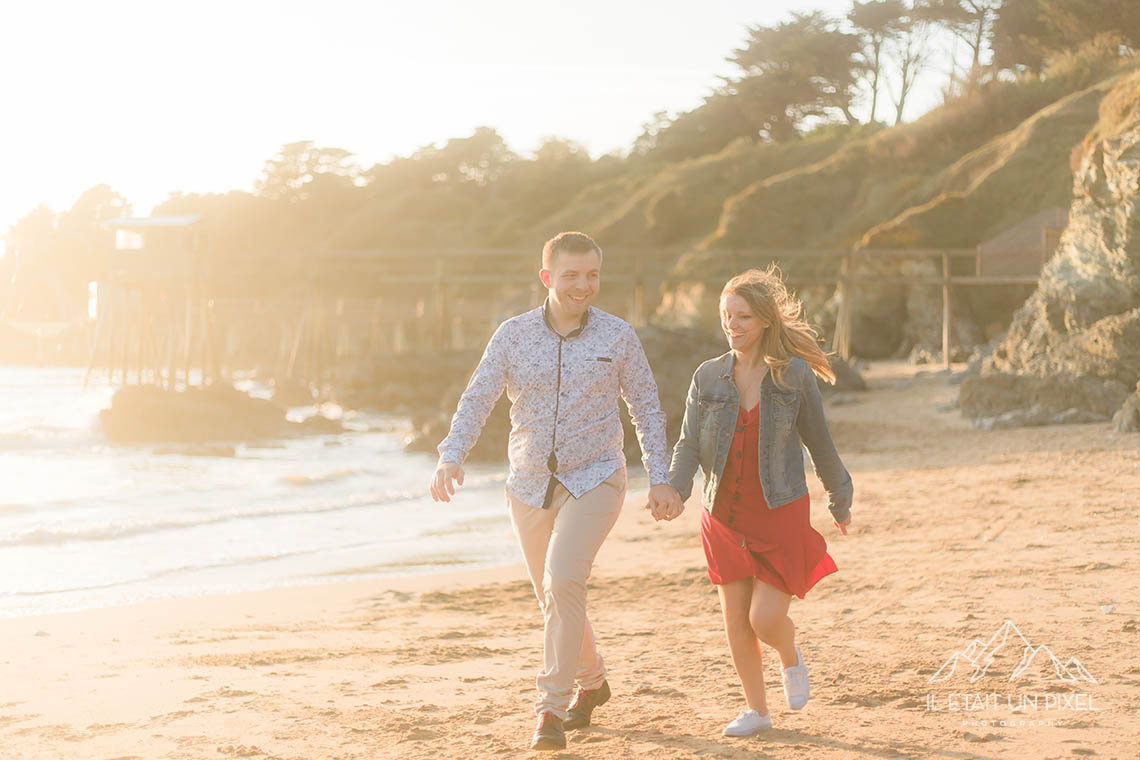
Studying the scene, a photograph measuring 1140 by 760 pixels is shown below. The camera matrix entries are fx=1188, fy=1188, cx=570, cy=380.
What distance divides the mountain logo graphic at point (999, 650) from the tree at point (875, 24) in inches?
2133

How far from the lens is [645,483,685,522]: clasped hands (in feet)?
12.7

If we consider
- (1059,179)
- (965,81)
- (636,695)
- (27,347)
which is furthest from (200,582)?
(27,347)

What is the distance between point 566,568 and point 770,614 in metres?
0.69

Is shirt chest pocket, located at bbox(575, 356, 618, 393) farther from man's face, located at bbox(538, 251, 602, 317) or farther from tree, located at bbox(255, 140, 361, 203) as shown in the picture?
tree, located at bbox(255, 140, 361, 203)

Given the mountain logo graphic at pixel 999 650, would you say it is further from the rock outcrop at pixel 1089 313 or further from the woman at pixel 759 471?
the rock outcrop at pixel 1089 313

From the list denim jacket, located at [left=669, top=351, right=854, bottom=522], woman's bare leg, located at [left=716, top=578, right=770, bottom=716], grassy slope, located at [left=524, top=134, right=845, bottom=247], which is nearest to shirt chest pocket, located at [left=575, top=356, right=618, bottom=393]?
denim jacket, located at [left=669, top=351, right=854, bottom=522]

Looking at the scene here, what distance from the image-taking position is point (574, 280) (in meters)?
3.98

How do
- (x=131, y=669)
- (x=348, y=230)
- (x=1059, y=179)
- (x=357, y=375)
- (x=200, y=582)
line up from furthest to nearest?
(x=348, y=230), (x=357, y=375), (x=1059, y=179), (x=200, y=582), (x=131, y=669)

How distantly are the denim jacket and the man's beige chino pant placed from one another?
0.27 metres

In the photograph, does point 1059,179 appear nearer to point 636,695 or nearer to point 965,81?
point 965,81

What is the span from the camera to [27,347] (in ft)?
192

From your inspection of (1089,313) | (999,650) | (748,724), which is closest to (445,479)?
(748,724)

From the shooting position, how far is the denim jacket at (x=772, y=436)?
12.7 feet

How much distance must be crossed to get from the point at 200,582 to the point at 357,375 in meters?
27.6
